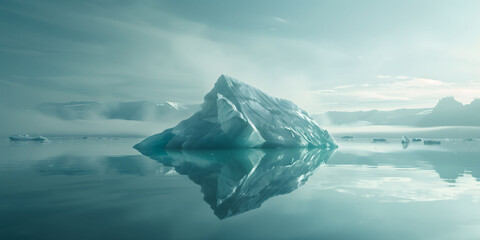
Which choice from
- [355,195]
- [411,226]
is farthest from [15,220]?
[355,195]

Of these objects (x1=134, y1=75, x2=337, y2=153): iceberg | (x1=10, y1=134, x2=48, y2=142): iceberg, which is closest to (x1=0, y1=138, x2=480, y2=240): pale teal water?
(x1=134, y1=75, x2=337, y2=153): iceberg

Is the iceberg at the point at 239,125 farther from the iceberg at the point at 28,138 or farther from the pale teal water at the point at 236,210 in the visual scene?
the iceberg at the point at 28,138

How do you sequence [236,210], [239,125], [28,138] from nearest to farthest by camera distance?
1. [236,210]
2. [239,125]
3. [28,138]

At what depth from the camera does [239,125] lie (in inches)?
1098

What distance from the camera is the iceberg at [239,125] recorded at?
92.6 ft

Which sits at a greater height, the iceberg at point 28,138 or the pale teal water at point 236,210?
the iceberg at point 28,138

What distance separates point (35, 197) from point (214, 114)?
24153 mm

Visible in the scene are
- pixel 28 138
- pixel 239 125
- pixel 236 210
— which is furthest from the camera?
pixel 28 138

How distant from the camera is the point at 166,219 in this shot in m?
5.19

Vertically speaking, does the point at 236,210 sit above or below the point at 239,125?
below

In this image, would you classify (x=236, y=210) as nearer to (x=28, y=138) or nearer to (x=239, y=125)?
(x=239, y=125)

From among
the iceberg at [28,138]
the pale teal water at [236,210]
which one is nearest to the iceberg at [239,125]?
the pale teal water at [236,210]

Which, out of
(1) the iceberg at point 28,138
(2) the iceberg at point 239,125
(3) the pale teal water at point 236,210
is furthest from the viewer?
(1) the iceberg at point 28,138

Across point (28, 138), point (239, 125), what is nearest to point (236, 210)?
point (239, 125)
